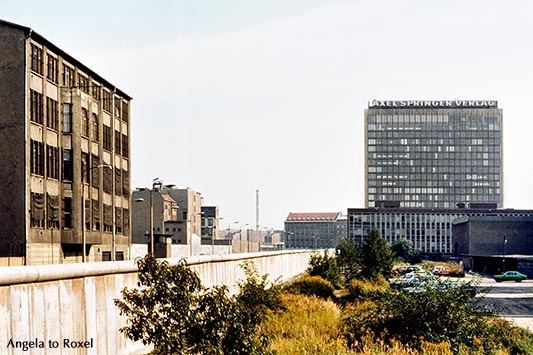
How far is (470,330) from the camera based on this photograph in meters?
26.6

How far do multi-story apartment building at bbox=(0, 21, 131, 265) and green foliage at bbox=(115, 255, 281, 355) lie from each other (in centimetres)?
2838

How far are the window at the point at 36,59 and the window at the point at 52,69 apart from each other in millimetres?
1196

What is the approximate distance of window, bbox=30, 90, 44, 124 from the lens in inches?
1928

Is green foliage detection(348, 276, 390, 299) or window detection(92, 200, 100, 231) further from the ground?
window detection(92, 200, 100, 231)

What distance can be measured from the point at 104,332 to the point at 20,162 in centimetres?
3270

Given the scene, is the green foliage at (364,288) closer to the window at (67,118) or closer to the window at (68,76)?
the window at (67,118)

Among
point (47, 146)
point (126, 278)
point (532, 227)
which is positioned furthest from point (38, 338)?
point (532, 227)

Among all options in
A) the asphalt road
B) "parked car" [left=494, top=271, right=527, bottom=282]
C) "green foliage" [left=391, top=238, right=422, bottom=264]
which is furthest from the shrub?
"green foliage" [left=391, top=238, right=422, bottom=264]

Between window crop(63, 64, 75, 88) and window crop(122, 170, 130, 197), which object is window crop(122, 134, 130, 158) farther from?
window crop(63, 64, 75, 88)

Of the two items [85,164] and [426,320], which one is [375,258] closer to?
[85,164]

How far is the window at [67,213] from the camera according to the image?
2120 inches

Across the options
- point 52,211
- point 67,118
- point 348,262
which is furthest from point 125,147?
point 348,262

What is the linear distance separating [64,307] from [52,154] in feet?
126

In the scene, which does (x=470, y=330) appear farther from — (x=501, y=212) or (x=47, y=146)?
(x=501, y=212)
